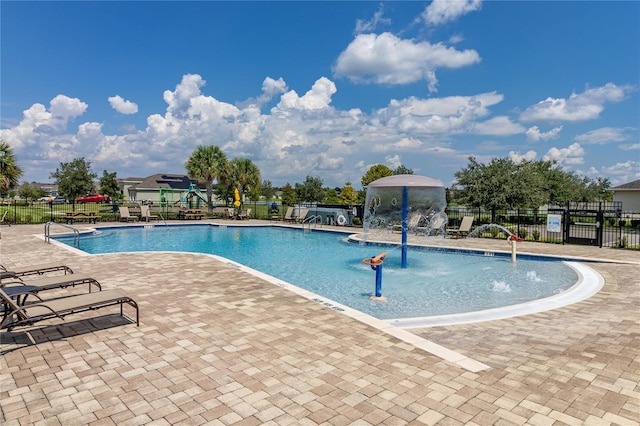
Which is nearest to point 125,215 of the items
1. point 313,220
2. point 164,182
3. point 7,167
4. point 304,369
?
point 7,167

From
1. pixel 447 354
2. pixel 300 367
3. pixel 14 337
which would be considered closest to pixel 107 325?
pixel 14 337

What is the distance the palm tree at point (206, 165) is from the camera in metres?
34.3

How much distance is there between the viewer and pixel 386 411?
11.1ft

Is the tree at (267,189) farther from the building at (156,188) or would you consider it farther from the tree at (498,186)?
the tree at (498,186)

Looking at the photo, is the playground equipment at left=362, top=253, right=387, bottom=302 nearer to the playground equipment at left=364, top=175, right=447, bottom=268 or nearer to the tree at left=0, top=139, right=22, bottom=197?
the playground equipment at left=364, top=175, right=447, bottom=268

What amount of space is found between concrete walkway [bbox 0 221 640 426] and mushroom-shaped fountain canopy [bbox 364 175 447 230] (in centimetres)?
558

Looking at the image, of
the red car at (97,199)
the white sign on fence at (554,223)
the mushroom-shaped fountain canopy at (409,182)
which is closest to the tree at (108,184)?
the red car at (97,199)

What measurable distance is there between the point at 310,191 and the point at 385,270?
4113 centimetres

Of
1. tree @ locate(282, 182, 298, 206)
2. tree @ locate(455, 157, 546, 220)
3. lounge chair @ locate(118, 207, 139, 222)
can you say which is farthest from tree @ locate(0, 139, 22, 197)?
tree @ locate(282, 182, 298, 206)

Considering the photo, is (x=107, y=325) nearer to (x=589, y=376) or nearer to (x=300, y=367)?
(x=300, y=367)

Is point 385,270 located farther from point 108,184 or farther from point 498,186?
point 108,184

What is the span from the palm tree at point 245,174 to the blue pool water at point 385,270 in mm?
17845

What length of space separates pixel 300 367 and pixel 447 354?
1820mm

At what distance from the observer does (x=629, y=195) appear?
4247cm
